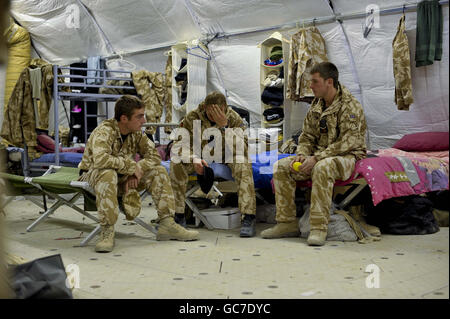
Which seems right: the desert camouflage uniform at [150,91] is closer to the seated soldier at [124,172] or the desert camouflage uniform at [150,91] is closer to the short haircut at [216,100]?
the short haircut at [216,100]

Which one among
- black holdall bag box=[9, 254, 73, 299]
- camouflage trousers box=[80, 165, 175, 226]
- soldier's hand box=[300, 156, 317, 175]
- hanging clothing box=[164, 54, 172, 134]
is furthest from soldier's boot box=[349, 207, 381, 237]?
hanging clothing box=[164, 54, 172, 134]

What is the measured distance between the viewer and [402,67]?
508cm

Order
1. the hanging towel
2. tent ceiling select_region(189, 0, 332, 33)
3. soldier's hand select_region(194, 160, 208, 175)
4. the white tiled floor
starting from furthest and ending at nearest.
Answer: tent ceiling select_region(189, 0, 332, 33), the hanging towel, soldier's hand select_region(194, 160, 208, 175), the white tiled floor

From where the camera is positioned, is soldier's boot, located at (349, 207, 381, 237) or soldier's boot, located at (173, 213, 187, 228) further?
soldier's boot, located at (173, 213, 187, 228)

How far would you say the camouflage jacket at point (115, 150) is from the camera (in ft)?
10.8

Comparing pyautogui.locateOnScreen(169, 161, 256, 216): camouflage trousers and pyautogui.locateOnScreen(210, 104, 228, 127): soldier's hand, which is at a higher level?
pyautogui.locateOnScreen(210, 104, 228, 127): soldier's hand

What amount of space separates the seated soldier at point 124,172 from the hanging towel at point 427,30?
9.14ft

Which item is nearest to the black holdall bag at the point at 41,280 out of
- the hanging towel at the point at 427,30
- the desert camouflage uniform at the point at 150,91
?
the hanging towel at the point at 427,30

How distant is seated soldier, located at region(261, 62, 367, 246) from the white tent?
50 cm

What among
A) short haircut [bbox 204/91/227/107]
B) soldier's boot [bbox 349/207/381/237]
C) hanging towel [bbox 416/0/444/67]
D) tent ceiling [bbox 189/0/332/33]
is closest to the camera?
soldier's boot [bbox 349/207/381/237]

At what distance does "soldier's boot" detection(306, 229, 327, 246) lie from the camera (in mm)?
3307

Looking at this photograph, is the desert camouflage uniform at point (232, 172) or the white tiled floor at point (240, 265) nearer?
the white tiled floor at point (240, 265)

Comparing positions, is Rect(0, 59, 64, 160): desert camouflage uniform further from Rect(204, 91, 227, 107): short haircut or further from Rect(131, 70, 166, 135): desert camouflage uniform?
Rect(204, 91, 227, 107): short haircut
